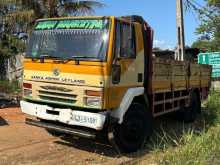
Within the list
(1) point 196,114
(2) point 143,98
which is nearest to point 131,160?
(2) point 143,98

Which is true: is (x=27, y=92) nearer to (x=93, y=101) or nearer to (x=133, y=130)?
(x=93, y=101)

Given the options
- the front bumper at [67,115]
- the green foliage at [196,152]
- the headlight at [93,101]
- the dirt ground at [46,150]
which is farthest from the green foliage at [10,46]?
the green foliage at [196,152]

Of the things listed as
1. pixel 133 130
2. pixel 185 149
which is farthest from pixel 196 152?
pixel 133 130

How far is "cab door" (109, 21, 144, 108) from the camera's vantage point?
9.08 metres

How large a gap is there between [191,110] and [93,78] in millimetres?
6123

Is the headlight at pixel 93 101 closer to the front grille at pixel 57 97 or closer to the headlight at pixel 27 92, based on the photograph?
the front grille at pixel 57 97

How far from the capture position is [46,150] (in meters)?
9.83

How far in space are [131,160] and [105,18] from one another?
2.72 m

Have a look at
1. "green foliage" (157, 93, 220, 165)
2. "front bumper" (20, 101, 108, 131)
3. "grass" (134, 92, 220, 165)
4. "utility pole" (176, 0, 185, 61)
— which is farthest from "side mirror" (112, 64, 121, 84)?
"utility pole" (176, 0, 185, 61)

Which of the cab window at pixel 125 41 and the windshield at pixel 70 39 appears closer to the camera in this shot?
the windshield at pixel 70 39

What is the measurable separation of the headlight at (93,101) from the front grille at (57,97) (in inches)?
11.8

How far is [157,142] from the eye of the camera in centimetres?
1077

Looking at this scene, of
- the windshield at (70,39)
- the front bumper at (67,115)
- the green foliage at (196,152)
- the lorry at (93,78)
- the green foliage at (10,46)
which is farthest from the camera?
the green foliage at (10,46)

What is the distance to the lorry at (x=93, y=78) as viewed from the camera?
8922mm
